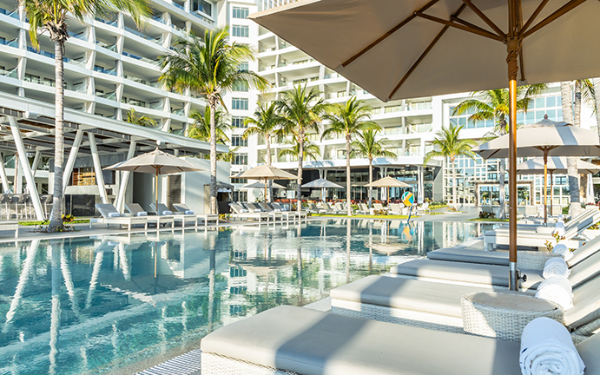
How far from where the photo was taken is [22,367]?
113 inches

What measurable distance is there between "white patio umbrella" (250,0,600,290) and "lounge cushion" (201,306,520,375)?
3.62ft

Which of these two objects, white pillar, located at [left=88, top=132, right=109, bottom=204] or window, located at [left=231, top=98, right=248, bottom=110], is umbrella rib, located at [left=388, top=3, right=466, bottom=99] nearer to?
white pillar, located at [left=88, top=132, right=109, bottom=204]

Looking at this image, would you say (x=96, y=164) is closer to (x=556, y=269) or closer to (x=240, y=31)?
(x=556, y=269)

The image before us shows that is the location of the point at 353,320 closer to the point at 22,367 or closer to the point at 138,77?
the point at 22,367

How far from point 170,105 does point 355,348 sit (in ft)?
148

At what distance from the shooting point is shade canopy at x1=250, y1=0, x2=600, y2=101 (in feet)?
8.96

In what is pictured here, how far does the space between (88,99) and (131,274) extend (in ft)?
109

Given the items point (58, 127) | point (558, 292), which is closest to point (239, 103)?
point (58, 127)

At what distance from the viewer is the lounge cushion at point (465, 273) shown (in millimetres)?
3748

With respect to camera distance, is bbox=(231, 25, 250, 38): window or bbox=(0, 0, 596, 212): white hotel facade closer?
bbox=(0, 0, 596, 212): white hotel facade

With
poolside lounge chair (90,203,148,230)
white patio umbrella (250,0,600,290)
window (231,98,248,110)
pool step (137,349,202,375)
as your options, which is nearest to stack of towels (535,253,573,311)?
white patio umbrella (250,0,600,290)

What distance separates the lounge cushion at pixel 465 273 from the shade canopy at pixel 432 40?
195cm

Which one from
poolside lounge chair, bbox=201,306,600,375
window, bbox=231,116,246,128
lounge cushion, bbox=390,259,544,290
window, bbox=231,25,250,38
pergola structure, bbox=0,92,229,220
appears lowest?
lounge cushion, bbox=390,259,544,290

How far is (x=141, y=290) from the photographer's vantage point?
518cm
